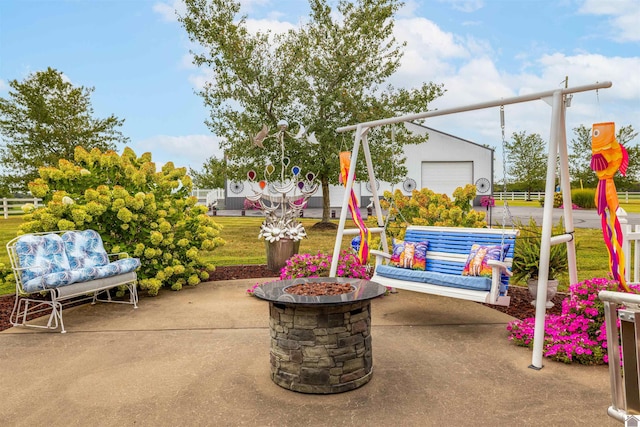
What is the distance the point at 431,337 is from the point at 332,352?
1.59 metres

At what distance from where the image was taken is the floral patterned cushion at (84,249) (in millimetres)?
5379

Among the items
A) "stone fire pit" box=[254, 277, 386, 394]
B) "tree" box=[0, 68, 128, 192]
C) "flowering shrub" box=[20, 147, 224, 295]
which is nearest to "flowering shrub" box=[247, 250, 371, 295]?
"flowering shrub" box=[20, 147, 224, 295]

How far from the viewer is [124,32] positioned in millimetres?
6316

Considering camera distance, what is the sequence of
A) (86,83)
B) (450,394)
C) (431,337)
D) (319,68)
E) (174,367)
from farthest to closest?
1. (86,83)
2. (319,68)
3. (431,337)
4. (174,367)
5. (450,394)

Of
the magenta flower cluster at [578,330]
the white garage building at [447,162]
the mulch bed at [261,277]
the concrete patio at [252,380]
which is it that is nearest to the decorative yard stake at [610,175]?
the magenta flower cluster at [578,330]

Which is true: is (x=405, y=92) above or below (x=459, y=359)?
above

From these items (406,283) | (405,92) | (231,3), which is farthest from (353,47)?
(406,283)

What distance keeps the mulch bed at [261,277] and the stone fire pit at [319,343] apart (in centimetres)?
278

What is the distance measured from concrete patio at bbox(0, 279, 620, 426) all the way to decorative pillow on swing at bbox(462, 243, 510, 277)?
0.54 m

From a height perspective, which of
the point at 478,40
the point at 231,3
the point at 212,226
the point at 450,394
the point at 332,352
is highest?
the point at 231,3

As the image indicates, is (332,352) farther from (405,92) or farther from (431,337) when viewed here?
(405,92)

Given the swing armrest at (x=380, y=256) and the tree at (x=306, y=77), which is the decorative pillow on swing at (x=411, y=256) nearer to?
the swing armrest at (x=380, y=256)

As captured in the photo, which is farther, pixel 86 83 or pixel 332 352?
pixel 86 83

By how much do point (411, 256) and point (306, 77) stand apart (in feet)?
36.8
